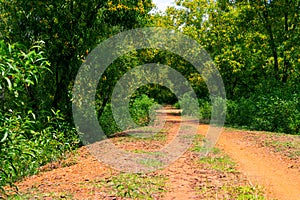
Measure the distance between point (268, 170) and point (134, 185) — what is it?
3605 millimetres

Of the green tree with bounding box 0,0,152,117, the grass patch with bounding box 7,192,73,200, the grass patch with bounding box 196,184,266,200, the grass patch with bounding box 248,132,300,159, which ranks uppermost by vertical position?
the green tree with bounding box 0,0,152,117

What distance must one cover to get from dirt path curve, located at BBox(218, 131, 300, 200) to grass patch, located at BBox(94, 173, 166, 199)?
199 cm

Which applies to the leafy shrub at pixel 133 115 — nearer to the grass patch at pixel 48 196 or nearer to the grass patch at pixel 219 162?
the grass patch at pixel 219 162

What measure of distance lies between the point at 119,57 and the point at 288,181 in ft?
36.0

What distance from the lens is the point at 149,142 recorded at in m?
12.1

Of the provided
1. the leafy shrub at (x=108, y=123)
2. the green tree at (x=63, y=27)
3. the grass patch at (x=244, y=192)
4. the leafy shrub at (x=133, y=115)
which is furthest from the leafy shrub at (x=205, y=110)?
the grass patch at (x=244, y=192)

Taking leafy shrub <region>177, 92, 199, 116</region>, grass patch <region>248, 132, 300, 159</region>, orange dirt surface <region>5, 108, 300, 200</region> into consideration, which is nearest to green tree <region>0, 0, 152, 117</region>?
orange dirt surface <region>5, 108, 300, 200</region>

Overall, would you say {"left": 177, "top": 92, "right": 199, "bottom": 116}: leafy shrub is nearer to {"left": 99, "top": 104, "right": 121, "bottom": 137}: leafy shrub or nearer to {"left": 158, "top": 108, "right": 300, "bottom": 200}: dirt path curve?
{"left": 99, "top": 104, "right": 121, "bottom": 137}: leafy shrub

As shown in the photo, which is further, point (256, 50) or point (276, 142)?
point (256, 50)

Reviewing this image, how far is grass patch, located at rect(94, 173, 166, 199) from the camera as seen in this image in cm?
561

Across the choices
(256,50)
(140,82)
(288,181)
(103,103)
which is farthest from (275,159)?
(256,50)

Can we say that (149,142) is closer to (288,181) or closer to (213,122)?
(288,181)

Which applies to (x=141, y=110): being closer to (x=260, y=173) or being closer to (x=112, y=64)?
(x=112, y=64)

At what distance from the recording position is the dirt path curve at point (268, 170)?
20.1 ft
